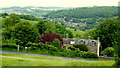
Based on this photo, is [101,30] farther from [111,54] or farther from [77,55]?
[77,55]

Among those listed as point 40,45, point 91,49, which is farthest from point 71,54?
point 91,49

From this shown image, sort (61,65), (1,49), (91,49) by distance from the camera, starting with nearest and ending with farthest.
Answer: (61,65) < (1,49) < (91,49)

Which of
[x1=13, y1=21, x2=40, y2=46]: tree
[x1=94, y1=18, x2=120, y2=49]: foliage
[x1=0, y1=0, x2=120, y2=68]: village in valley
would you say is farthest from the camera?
[x1=94, y1=18, x2=120, y2=49]: foliage

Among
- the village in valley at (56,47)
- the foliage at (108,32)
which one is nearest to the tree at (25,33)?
the village in valley at (56,47)

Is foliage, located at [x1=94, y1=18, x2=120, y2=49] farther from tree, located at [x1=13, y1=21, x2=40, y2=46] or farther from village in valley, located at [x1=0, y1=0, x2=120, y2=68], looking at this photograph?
tree, located at [x1=13, y1=21, x2=40, y2=46]

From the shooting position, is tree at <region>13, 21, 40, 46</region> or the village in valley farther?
tree at <region>13, 21, 40, 46</region>

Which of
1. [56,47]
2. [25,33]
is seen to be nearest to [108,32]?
[25,33]

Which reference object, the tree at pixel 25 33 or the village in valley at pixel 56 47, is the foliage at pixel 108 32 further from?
the tree at pixel 25 33

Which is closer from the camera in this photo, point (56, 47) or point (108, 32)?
point (56, 47)

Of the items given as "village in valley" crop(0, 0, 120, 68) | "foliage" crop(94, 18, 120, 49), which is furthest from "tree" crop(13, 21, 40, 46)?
"foliage" crop(94, 18, 120, 49)

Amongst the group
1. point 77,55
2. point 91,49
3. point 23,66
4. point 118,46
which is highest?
point 118,46

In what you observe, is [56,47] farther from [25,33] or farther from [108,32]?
[108,32]
